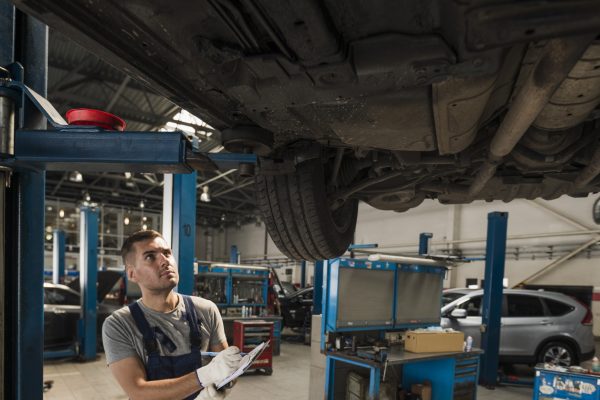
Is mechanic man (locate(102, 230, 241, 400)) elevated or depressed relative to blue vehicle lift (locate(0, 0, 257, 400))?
depressed

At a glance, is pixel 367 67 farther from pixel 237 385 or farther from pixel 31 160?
pixel 237 385

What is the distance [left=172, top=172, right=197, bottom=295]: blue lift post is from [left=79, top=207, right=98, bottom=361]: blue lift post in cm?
333

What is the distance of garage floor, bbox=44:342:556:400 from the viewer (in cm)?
474

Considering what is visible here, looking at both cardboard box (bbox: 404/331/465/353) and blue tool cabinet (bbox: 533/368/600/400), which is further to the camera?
cardboard box (bbox: 404/331/465/353)

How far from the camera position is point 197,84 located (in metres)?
1.46

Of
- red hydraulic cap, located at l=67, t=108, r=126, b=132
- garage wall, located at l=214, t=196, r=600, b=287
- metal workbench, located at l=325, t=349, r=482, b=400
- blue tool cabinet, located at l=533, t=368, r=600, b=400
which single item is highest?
red hydraulic cap, located at l=67, t=108, r=126, b=132

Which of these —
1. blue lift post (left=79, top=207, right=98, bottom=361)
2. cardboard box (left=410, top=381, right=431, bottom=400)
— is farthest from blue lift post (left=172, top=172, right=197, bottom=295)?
blue lift post (left=79, top=207, right=98, bottom=361)

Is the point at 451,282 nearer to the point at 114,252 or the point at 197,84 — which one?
→ the point at 197,84

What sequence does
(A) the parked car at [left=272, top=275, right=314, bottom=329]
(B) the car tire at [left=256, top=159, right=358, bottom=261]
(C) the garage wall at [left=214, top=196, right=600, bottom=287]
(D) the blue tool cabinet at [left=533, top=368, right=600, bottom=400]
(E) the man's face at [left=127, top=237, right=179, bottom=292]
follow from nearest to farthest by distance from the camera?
(E) the man's face at [left=127, top=237, right=179, bottom=292] < (B) the car tire at [left=256, top=159, right=358, bottom=261] < (D) the blue tool cabinet at [left=533, top=368, right=600, bottom=400] < (C) the garage wall at [left=214, top=196, right=600, bottom=287] < (A) the parked car at [left=272, top=275, right=314, bottom=329]

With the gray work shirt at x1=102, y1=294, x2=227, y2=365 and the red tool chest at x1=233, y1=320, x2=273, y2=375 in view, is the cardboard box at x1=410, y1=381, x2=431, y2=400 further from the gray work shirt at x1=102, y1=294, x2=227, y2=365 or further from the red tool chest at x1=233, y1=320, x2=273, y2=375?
the gray work shirt at x1=102, y1=294, x2=227, y2=365

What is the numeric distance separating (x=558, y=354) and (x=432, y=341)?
2997 mm

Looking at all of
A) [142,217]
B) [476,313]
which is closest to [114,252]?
[142,217]

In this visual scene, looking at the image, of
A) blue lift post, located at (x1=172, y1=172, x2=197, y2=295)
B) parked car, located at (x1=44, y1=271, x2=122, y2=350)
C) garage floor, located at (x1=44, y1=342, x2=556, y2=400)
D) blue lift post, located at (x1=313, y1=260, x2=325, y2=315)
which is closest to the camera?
blue lift post, located at (x1=172, y1=172, x2=197, y2=295)

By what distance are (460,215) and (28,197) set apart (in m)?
10.8
